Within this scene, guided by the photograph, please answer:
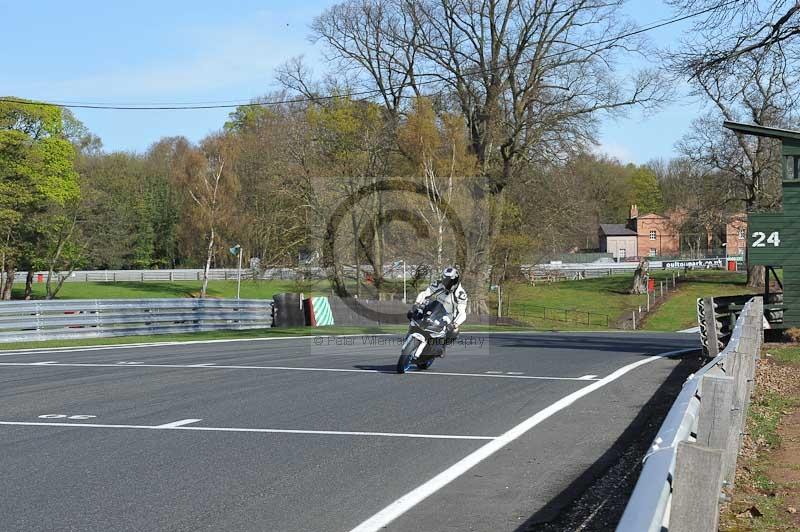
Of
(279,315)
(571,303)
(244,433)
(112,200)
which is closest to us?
(244,433)

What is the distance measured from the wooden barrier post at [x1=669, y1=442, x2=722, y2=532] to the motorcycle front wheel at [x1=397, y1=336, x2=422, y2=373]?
11278 millimetres

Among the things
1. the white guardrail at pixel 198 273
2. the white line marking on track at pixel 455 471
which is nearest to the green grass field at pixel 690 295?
the white guardrail at pixel 198 273

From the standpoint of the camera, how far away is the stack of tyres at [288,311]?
3229 centimetres

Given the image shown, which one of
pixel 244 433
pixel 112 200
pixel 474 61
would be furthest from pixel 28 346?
pixel 112 200

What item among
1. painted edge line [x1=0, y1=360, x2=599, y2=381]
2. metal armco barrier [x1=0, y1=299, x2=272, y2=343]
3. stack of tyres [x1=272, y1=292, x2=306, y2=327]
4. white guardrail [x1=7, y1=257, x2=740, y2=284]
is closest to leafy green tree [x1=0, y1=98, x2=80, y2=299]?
white guardrail [x1=7, y1=257, x2=740, y2=284]

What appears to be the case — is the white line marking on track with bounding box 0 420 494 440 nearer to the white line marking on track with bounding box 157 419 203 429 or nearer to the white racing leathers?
the white line marking on track with bounding box 157 419 203 429

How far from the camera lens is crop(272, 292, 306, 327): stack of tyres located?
3229cm

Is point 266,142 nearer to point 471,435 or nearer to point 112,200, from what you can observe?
point 112,200

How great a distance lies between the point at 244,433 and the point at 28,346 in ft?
47.0

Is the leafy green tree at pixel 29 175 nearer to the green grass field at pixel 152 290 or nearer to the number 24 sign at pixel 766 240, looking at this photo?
the green grass field at pixel 152 290

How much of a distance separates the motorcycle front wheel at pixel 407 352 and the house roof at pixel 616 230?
108873 mm

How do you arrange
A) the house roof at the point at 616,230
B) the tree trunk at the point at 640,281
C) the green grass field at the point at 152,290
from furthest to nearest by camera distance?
1. the house roof at the point at 616,230
2. the tree trunk at the point at 640,281
3. the green grass field at the point at 152,290

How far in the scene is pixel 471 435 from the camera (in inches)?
372

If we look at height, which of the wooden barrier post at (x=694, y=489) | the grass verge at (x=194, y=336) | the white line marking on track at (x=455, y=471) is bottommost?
the grass verge at (x=194, y=336)
